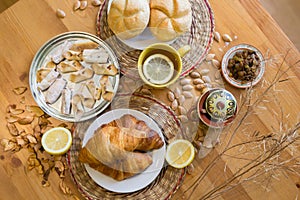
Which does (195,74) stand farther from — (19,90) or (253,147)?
(19,90)

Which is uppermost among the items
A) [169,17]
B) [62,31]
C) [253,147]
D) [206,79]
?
[62,31]

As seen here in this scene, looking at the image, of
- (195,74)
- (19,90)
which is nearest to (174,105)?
(195,74)

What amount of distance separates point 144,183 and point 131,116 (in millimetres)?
226

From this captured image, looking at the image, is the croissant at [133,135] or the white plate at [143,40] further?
the white plate at [143,40]

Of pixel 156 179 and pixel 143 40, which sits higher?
pixel 143 40

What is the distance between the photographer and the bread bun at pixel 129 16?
143 cm

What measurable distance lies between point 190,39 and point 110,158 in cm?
50

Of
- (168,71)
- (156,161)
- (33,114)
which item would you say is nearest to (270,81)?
(168,71)

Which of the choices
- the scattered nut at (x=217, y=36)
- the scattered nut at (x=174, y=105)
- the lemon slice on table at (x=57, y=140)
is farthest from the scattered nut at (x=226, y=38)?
the lemon slice on table at (x=57, y=140)

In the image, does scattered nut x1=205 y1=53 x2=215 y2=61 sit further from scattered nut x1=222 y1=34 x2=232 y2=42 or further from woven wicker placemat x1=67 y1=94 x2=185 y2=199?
woven wicker placemat x1=67 y1=94 x2=185 y2=199

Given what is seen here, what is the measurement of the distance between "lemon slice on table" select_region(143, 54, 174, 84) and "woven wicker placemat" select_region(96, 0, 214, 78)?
0.07 meters

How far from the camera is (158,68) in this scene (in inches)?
57.1

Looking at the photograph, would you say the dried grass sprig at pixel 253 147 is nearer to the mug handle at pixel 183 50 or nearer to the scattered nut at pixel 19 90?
the mug handle at pixel 183 50

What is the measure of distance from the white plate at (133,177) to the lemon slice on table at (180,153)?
0.02 meters
